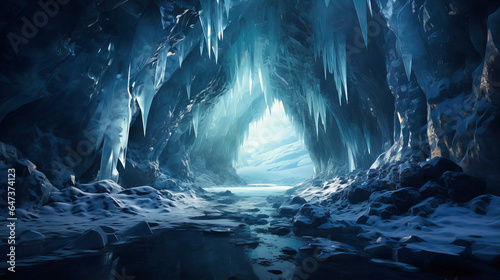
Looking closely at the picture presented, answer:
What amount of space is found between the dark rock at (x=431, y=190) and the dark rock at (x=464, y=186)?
0.42ft

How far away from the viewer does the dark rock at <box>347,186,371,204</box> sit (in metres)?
6.46

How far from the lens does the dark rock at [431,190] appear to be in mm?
4863

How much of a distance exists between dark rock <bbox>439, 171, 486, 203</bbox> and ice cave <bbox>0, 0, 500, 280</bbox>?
0.03 m

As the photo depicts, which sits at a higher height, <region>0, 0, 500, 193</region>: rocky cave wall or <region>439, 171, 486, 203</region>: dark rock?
<region>0, 0, 500, 193</region>: rocky cave wall

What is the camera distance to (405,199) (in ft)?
16.6

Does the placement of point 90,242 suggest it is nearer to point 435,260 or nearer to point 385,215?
point 435,260

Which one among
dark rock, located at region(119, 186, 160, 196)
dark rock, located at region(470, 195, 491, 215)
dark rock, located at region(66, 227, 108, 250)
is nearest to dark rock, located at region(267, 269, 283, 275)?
dark rock, located at region(66, 227, 108, 250)

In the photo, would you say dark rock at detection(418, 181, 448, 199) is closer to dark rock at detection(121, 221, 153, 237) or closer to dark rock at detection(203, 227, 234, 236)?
dark rock at detection(203, 227, 234, 236)

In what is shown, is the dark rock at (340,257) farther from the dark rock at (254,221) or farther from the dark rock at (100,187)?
the dark rock at (100,187)

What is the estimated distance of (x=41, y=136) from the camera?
6312 mm

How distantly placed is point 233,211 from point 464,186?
5.94 meters

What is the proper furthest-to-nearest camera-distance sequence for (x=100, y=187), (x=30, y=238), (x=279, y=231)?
1. (x=100, y=187)
2. (x=279, y=231)
3. (x=30, y=238)

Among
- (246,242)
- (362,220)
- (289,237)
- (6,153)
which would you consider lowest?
(362,220)

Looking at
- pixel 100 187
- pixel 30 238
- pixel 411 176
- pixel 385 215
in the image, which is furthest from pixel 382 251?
pixel 100 187
